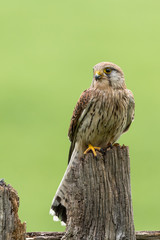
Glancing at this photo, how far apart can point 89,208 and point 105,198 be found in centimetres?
11

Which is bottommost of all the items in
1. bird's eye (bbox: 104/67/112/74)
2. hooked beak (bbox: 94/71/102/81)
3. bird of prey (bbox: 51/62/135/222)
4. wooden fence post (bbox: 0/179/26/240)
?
wooden fence post (bbox: 0/179/26/240)

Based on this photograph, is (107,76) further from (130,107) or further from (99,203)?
(99,203)

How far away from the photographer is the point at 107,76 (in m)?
4.70

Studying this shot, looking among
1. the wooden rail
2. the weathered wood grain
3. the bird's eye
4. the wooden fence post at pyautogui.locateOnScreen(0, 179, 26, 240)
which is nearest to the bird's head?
the bird's eye

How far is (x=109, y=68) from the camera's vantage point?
15.4 ft

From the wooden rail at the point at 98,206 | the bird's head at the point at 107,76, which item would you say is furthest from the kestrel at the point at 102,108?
the wooden rail at the point at 98,206

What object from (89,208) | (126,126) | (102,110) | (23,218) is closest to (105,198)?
(89,208)

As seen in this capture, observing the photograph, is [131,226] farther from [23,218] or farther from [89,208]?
[23,218]

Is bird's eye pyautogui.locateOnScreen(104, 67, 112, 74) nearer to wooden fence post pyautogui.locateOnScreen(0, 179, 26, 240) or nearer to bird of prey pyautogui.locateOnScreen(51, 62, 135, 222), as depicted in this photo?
bird of prey pyautogui.locateOnScreen(51, 62, 135, 222)

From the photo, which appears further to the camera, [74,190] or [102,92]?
[102,92]

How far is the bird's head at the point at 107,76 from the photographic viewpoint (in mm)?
4645

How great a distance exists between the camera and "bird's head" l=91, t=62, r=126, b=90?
4.64 m

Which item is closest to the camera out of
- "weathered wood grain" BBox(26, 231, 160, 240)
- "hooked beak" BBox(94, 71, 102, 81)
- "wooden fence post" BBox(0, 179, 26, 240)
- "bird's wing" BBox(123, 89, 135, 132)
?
"wooden fence post" BBox(0, 179, 26, 240)

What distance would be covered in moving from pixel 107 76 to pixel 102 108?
11.4 inches
